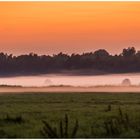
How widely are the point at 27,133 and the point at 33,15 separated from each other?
3.06m

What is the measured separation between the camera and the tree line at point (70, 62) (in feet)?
52.3

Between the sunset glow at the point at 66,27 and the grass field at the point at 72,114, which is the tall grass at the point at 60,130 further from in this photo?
the sunset glow at the point at 66,27

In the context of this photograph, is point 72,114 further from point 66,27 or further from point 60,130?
point 66,27

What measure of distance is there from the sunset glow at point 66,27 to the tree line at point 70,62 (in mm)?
160

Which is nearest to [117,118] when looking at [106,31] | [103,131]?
[103,131]

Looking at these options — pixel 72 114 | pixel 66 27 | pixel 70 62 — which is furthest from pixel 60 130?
pixel 66 27

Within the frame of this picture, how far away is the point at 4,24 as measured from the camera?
52.3ft

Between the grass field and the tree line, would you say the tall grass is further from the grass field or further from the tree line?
the tree line

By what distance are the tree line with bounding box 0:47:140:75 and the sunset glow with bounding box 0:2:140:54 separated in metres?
0.16

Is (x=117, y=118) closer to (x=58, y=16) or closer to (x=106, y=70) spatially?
(x=106, y=70)

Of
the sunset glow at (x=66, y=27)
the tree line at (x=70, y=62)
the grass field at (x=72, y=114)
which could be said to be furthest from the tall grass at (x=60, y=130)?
the sunset glow at (x=66, y=27)

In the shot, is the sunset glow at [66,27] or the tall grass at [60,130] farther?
the sunset glow at [66,27]

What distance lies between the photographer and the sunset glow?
1562cm

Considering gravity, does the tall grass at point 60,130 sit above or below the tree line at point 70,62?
below
